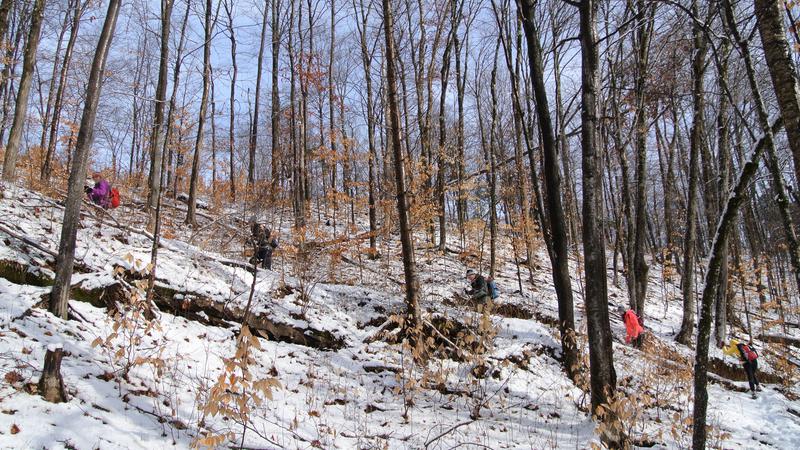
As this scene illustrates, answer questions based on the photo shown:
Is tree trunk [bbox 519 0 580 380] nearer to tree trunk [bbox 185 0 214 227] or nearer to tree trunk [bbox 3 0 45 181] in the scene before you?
tree trunk [bbox 185 0 214 227]

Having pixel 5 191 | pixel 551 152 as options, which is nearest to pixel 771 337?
pixel 551 152

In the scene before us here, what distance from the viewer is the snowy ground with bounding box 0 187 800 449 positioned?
364 cm

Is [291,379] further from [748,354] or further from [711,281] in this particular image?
[748,354]

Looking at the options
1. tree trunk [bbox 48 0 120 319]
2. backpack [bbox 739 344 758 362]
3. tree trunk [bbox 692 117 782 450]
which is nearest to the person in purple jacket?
tree trunk [bbox 48 0 120 319]

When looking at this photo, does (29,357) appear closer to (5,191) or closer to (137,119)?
(5,191)

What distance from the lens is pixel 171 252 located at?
24.4 feet

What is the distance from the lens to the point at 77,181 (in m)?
4.68

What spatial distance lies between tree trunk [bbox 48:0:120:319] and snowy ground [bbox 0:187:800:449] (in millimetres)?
283

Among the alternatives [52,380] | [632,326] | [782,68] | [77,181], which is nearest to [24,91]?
[77,181]

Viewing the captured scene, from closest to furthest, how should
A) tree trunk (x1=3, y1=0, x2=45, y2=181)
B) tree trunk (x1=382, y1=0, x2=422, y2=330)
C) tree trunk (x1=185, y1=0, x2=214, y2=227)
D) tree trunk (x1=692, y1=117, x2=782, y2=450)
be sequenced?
1. tree trunk (x1=692, y1=117, x2=782, y2=450)
2. tree trunk (x1=382, y1=0, x2=422, y2=330)
3. tree trunk (x1=3, y1=0, x2=45, y2=181)
4. tree trunk (x1=185, y1=0, x2=214, y2=227)

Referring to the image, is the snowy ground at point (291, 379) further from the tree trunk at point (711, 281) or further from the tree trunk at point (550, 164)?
the tree trunk at point (550, 164)

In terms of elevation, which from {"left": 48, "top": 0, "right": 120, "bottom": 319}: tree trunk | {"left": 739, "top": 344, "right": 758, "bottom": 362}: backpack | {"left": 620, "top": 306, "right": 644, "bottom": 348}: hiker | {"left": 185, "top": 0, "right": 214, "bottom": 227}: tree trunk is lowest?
{"left": 739, "top": 344, "right": 758, "bottom": 362}: backpack

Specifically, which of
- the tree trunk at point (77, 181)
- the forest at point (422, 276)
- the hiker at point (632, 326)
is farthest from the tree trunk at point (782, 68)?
the hiker at point (632, 326)

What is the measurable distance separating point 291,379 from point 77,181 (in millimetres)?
3646
